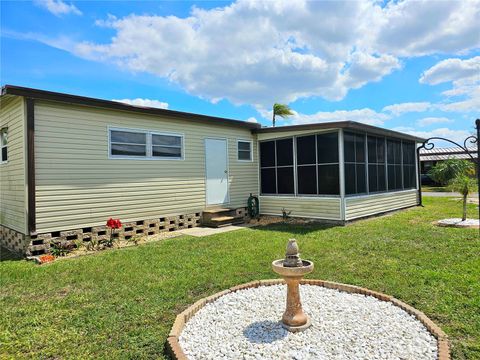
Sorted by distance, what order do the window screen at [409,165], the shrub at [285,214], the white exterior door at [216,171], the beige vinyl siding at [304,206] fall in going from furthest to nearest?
the window screen at [409,165], the shrub at [285,214], the white exterior door at [216,171], the beige vinyl siding at [304,206]

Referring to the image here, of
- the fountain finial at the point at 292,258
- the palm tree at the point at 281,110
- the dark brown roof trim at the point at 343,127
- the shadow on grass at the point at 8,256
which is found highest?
the palm tree at the point at 281,110

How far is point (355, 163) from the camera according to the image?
31.3ft

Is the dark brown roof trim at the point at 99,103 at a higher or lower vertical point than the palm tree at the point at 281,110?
lower

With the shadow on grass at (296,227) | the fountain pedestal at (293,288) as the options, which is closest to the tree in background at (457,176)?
the shadow on grass at (296,227)

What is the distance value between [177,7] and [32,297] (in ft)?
25.6

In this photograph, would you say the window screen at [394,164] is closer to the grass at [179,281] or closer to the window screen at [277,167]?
the window screen at [277,167]

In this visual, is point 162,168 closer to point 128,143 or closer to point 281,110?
point 128,143

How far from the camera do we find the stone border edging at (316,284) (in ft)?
8.38

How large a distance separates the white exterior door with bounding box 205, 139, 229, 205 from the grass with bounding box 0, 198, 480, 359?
2.58m

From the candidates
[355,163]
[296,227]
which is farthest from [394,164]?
[296,227]

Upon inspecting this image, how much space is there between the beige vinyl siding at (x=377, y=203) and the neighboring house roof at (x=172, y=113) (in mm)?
2134

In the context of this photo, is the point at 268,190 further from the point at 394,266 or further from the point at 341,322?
the point at 341,322

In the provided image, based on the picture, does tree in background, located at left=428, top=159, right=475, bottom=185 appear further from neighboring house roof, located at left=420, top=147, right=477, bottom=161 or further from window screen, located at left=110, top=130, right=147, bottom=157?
neighboring house roof, located at left=420, top=147, right=477, bottom=161

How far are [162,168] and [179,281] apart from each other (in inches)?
190
